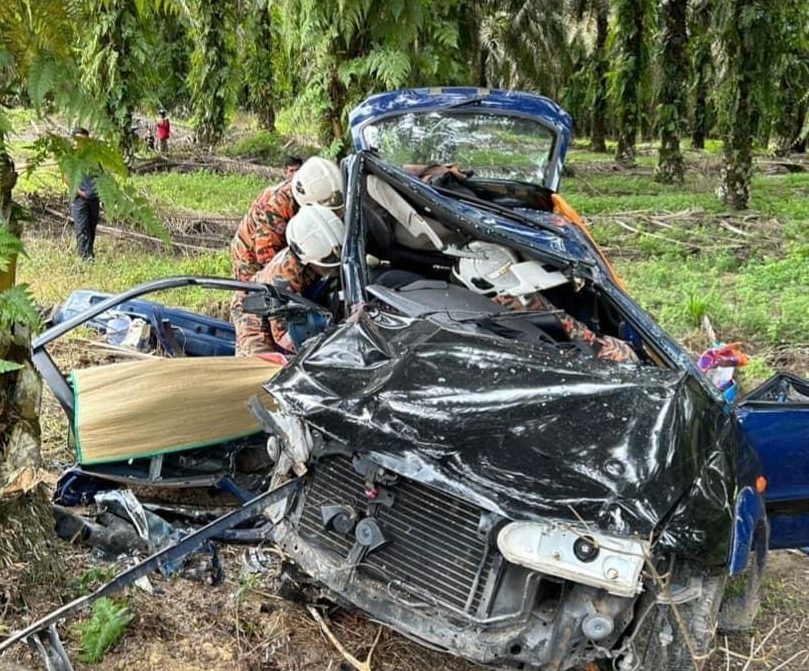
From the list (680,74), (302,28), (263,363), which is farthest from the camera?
(680,74)

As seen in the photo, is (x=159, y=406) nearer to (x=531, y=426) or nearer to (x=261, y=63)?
(x=531, y=426)

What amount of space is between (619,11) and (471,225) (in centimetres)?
1700

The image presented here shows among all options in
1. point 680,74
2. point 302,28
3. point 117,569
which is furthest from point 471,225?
point 680,74

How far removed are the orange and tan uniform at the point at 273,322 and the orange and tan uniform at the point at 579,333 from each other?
138 cm

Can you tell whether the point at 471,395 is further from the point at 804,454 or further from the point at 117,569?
the point at 117,569

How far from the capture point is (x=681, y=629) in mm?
2859

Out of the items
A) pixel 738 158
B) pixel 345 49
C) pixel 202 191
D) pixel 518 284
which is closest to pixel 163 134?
pixel 202 191

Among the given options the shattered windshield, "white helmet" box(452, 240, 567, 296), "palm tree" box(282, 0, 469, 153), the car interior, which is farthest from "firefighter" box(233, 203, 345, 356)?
"palm tree" box(282, 0, 469, 153)

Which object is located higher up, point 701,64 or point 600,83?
point 701,64

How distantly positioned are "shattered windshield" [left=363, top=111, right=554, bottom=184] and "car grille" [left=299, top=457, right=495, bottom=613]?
328cm

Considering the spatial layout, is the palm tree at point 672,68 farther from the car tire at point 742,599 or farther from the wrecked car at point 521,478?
the car tire at point 742,599

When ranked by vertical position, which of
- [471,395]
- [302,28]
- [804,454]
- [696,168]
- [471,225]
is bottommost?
[696,168]

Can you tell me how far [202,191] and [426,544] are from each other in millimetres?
12225

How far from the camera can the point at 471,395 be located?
313cm
